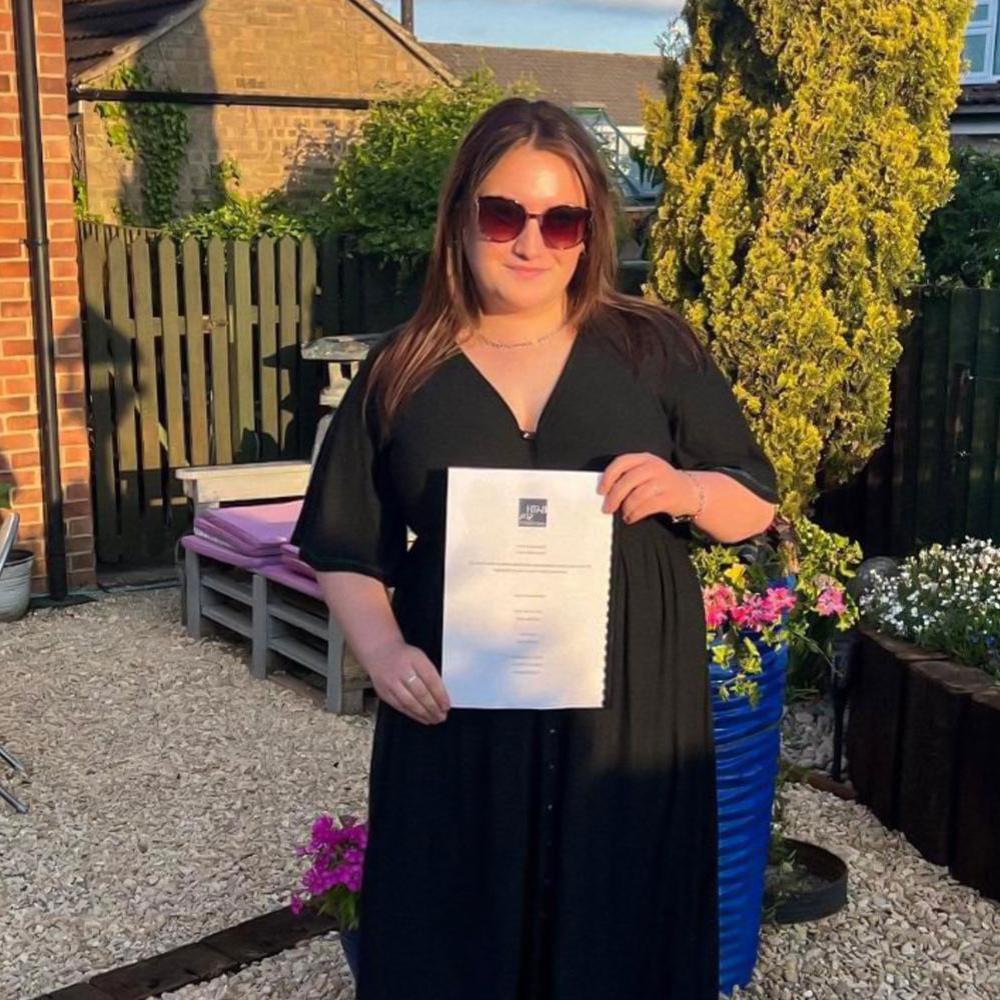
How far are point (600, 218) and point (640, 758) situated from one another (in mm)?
831

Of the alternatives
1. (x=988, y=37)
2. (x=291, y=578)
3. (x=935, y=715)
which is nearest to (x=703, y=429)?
(x=935, y=715)

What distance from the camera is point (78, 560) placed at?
21.7 ft

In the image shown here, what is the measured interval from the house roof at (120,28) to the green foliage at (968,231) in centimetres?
988

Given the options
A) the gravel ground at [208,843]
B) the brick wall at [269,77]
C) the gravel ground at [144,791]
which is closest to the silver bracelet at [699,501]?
the gravel ground at [208,843]

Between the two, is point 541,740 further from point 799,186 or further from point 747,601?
point 799,186

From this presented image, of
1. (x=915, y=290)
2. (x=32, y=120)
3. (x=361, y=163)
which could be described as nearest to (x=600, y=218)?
(x=915, y=290)

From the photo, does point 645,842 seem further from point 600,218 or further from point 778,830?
point 778,830

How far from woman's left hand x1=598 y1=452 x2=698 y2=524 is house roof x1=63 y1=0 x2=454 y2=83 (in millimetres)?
12788

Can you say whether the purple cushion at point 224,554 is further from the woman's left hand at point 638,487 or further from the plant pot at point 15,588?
the woman's left hand at point 638,487

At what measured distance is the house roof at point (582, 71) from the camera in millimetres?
40438

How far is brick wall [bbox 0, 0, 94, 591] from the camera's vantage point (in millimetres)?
6094

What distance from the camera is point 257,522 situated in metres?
5.54

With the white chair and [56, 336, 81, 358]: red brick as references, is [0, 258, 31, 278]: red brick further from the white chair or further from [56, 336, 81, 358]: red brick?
the white chair

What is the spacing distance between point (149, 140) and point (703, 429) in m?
13.0
